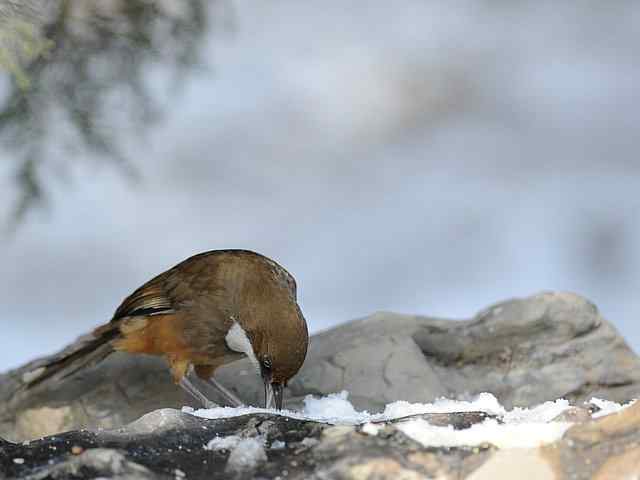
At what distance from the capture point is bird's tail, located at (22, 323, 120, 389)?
5.71 meters

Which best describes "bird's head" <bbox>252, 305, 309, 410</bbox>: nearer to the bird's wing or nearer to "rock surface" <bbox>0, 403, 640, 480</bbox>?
the bird's wing

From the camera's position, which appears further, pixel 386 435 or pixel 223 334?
pixel 223 334

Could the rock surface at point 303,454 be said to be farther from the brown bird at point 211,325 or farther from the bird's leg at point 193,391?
the bird's leg at point 193,391

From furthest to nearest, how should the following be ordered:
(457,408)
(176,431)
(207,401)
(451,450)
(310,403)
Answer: (207,401)
(310,403)
(457,408)
(176,431)
(451,450)


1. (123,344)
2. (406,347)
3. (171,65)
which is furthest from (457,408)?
(171,65)

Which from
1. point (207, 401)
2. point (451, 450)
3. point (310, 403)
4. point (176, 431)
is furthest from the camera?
point (207, 401)

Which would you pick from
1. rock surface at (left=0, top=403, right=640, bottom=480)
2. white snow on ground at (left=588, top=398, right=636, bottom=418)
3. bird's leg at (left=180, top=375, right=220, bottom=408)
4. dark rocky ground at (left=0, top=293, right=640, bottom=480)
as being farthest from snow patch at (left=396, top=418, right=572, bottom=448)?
bird's leg at (left=180, top=375, right=220, bottom=408)


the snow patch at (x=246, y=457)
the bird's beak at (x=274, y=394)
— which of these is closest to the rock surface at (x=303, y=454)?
the snow patch at (x=246, y=457)

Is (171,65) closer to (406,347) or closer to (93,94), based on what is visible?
(93,94)

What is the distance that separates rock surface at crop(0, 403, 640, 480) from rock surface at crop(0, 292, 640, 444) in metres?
2.14

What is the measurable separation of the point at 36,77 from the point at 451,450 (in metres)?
3.63

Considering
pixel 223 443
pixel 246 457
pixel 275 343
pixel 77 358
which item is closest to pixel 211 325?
pixel 275 343

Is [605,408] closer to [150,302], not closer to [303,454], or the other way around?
[303,454]

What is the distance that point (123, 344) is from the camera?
5551 mm
